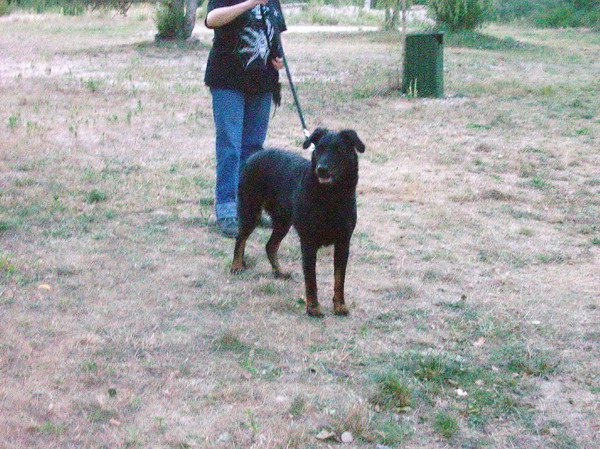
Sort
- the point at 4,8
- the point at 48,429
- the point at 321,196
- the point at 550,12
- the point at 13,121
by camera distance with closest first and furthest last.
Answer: the point at 48,429, the point at 321,196, the point at 13,121, the point at 550,12, the point at 4,8

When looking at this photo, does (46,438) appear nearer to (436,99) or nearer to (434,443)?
(434,443)

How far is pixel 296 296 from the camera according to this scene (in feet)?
15.8

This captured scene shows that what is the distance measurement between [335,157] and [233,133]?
5.07 feet

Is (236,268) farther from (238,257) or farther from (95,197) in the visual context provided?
(95,197)

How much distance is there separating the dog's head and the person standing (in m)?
1.35

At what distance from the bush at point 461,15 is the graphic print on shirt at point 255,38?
16.0m

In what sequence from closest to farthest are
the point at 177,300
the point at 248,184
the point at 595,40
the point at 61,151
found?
1. the point at 177,300
2. the point at 248,184
3. the point at 61,151
4. the point at 595,40

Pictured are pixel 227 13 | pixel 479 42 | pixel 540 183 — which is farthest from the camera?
pixel 479 42

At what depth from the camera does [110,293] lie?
469 cm

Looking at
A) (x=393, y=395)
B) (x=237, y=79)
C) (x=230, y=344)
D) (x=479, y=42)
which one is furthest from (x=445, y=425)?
(x=479, y=42)

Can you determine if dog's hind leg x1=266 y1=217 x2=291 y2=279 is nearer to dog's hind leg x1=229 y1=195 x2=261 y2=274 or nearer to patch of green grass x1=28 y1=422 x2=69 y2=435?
dog's hind leg x1=229 y1=195 x2=261 y2=274

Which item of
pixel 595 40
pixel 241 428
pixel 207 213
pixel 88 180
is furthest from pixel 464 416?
pixel 595 40

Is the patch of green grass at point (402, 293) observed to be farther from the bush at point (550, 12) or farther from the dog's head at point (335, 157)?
the bush at point (550, 12)

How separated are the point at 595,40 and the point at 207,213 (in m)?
19.3
